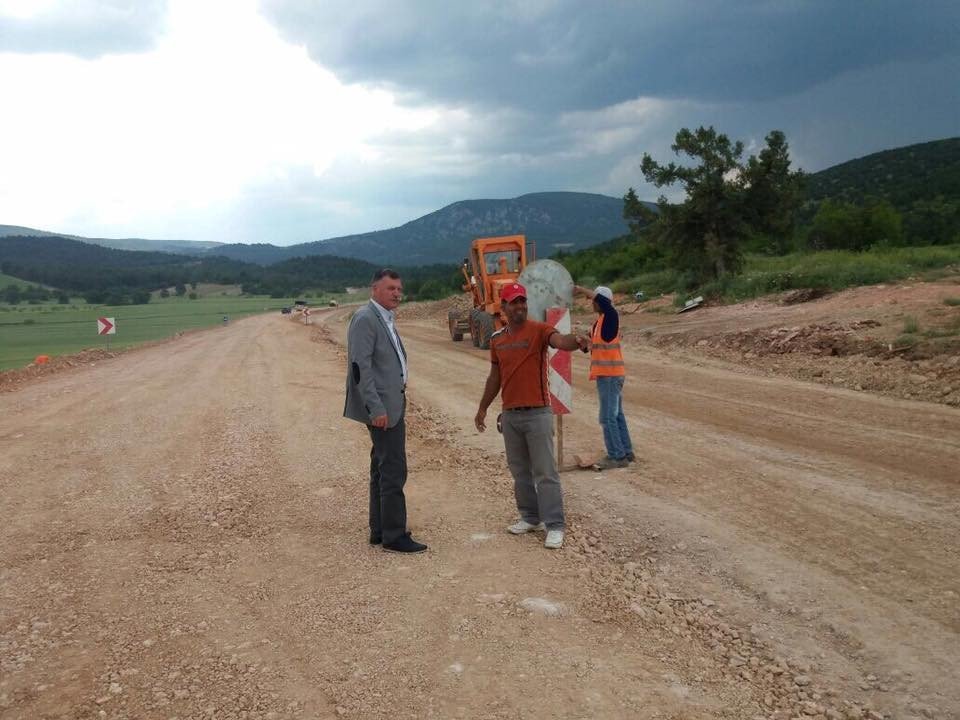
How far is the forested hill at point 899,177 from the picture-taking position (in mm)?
61094

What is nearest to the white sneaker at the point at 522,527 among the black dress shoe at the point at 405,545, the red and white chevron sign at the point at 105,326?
the black dress shoe at the point at 405,545

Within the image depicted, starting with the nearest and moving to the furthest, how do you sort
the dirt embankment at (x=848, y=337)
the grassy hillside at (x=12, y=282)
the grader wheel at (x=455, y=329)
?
the dirt embankment at (x=848, y=337)
the grader wheel at (x=455, y=329)
the grassy hillside at (x=12, y=282)

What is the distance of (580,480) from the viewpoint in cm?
798

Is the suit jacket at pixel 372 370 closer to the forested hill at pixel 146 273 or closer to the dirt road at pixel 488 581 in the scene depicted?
the dirt road at pixel 488 581

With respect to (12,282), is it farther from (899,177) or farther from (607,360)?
(607,360)

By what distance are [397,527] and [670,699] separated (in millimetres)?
2641

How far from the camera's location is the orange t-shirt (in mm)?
6008

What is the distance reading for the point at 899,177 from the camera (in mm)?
76188

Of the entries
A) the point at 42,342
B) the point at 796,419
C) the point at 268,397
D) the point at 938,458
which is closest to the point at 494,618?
the point at 938,458

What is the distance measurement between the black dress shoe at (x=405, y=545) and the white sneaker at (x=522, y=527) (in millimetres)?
770

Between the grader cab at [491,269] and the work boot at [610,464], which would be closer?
the work boot at [610,464]

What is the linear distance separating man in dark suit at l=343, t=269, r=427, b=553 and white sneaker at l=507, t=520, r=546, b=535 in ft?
2.53

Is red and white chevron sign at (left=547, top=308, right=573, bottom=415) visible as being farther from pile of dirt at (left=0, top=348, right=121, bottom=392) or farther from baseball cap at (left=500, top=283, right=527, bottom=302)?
pile of dirt at (left=0, top=348, right=121, bottom=392)

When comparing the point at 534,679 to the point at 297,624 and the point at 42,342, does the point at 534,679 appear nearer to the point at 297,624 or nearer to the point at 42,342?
the point at 297,624
